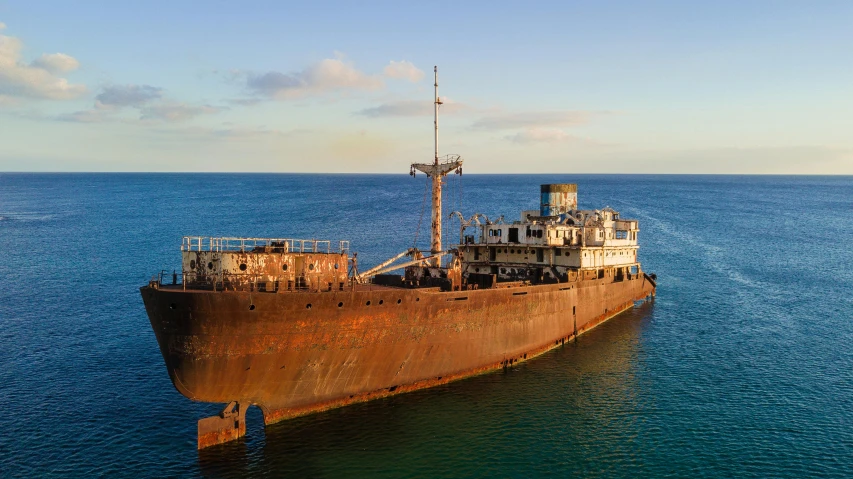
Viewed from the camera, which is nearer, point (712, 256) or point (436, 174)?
point (436, 174)

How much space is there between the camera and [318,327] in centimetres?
2527

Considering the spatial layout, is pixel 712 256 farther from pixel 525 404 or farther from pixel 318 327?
pixel 318 327

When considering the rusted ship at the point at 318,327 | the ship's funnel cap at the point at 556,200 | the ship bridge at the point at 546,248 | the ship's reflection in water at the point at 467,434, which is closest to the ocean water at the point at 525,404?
the ship's reflection in water at the point at 467,434

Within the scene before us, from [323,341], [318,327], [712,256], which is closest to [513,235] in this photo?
[323,341]

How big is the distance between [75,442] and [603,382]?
25.9 m

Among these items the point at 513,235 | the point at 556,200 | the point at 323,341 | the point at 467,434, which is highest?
the point at 556,200

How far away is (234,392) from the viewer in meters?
24.4

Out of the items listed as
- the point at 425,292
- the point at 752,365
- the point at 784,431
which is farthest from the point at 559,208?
the point at 784,431

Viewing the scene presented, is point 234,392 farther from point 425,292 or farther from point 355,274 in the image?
point 425,292

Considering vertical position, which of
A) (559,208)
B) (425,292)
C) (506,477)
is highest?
(559,208)

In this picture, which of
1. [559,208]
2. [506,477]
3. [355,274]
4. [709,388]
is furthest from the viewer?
[559,208]

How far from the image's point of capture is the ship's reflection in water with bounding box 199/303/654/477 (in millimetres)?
22844

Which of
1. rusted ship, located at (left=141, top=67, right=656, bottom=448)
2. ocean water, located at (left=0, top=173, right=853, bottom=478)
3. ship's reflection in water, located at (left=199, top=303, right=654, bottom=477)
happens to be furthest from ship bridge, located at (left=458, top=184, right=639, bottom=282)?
ship's reflection in water, located at (left=199, top=303, right=654, bottom=477)

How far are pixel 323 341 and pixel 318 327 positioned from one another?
738 mm
